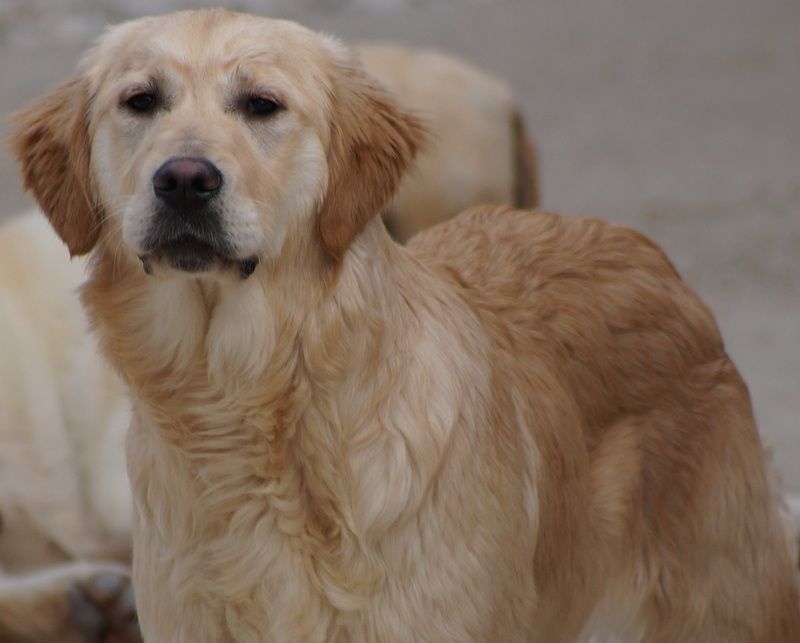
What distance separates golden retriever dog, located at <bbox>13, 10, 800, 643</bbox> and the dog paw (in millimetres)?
1066

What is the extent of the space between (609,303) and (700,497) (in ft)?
1.72

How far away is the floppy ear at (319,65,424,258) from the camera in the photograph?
3.46 m

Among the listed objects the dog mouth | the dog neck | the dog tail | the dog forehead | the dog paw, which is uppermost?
the dog forehead

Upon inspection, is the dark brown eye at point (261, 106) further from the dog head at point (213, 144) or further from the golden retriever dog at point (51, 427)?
the golden retriever dog at point (51, 427)

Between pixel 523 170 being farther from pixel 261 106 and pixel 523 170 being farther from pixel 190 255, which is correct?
pixel 190 255

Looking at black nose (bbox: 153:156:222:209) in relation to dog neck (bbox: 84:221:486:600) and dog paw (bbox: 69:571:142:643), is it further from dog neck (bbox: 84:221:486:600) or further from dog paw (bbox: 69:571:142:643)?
dog paw (bbox: 69:571:142:643)

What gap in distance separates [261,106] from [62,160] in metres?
0.50

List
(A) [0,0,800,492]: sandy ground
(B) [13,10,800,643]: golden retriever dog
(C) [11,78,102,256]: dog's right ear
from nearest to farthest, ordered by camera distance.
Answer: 1. (B) [13,10,800,643]: golden retriever dog
2. (C) [11,78,102,256]: dog's right ear
3. (A) [0,0,800,492]: sandy ground

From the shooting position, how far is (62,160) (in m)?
3.64

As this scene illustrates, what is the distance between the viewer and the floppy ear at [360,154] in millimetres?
3463

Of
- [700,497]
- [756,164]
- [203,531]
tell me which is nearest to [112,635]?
[203,531]

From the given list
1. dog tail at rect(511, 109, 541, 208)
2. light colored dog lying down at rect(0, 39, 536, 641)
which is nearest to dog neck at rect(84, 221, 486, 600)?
light colored dog lying down at rect(0, 39, 536, 641)

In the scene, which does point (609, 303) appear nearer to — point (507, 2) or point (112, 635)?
point (112, 635)

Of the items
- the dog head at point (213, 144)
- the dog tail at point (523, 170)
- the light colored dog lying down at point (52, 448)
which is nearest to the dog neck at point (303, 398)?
the dog head at point (213, 144)
